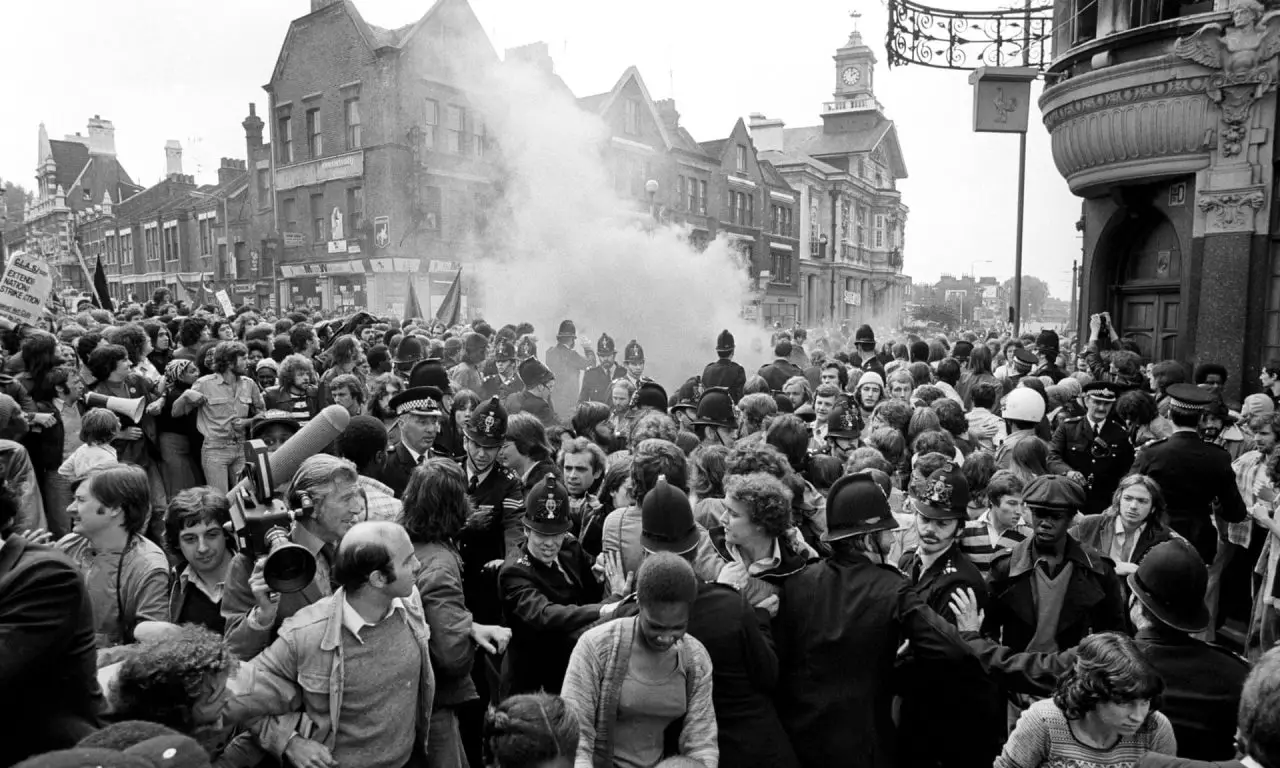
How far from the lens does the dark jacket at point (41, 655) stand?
216cm

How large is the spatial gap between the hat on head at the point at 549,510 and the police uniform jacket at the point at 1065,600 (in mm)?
1915

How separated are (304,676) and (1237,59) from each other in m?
11.9

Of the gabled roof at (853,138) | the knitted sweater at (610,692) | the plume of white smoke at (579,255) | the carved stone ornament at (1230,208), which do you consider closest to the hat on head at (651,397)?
the knitted sweater at (610,692)

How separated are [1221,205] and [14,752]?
12600 millimetres

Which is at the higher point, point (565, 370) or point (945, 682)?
point (565, 370)

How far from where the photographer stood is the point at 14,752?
7.22 ft

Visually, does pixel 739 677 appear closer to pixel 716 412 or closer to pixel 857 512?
pixel 857 512

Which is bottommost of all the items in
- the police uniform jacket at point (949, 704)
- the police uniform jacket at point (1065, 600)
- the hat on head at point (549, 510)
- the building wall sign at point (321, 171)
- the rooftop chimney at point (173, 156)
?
the police uniform jacket at point (949, 704)

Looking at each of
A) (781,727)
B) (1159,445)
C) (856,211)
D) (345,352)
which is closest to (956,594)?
(781,727)

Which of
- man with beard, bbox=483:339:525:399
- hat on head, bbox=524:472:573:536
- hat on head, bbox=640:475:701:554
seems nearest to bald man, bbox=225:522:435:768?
hat on head, bbox=524:472:573:536

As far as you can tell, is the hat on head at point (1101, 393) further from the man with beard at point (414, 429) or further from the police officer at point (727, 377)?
the man with beard at point (414, 429)

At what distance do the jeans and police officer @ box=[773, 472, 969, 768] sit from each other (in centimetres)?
527

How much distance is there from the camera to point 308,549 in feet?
9.95

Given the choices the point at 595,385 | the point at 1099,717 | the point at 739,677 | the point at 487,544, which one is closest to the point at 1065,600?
the point at 1099,717
